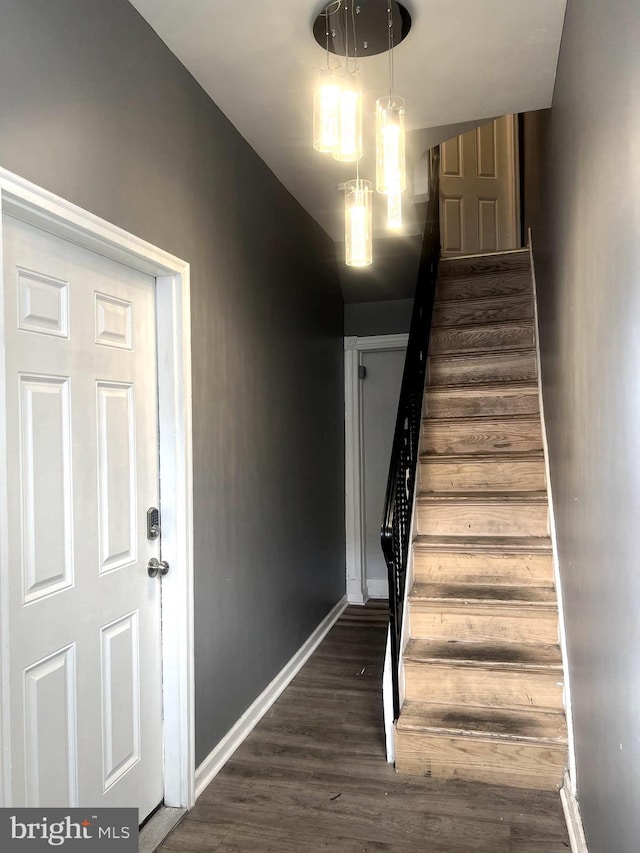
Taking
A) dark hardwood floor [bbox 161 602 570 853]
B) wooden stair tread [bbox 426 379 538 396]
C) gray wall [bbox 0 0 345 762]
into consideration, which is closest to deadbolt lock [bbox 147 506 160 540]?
gray wall [bbox 0 0 345 762]

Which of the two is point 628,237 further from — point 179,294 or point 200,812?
→ point 200,812

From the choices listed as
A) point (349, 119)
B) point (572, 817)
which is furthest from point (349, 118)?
point (572, 817)

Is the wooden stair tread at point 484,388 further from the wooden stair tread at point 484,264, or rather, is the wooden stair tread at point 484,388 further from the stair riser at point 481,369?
Result: the wooden stair tread at point 484,264

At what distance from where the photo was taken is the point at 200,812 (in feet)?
7.38

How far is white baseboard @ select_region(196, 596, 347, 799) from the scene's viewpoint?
2.43 meters

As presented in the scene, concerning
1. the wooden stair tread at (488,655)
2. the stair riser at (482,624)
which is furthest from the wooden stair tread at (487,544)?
the wooden stair tread at (488,655)

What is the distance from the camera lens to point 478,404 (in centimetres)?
381

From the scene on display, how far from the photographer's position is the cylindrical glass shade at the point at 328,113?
1.66 metres

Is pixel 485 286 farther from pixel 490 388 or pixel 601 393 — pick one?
pixel 601 393

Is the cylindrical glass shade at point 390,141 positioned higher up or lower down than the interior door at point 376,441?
higher up

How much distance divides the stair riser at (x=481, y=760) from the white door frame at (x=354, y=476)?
2411 millimetres

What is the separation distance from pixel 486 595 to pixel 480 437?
1062mm

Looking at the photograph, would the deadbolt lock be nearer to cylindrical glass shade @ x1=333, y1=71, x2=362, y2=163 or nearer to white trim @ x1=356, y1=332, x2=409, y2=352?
cylindrical glass shade @ x1=333, y1=71, x2=362, y2=163

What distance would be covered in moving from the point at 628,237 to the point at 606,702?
44.1 inches
